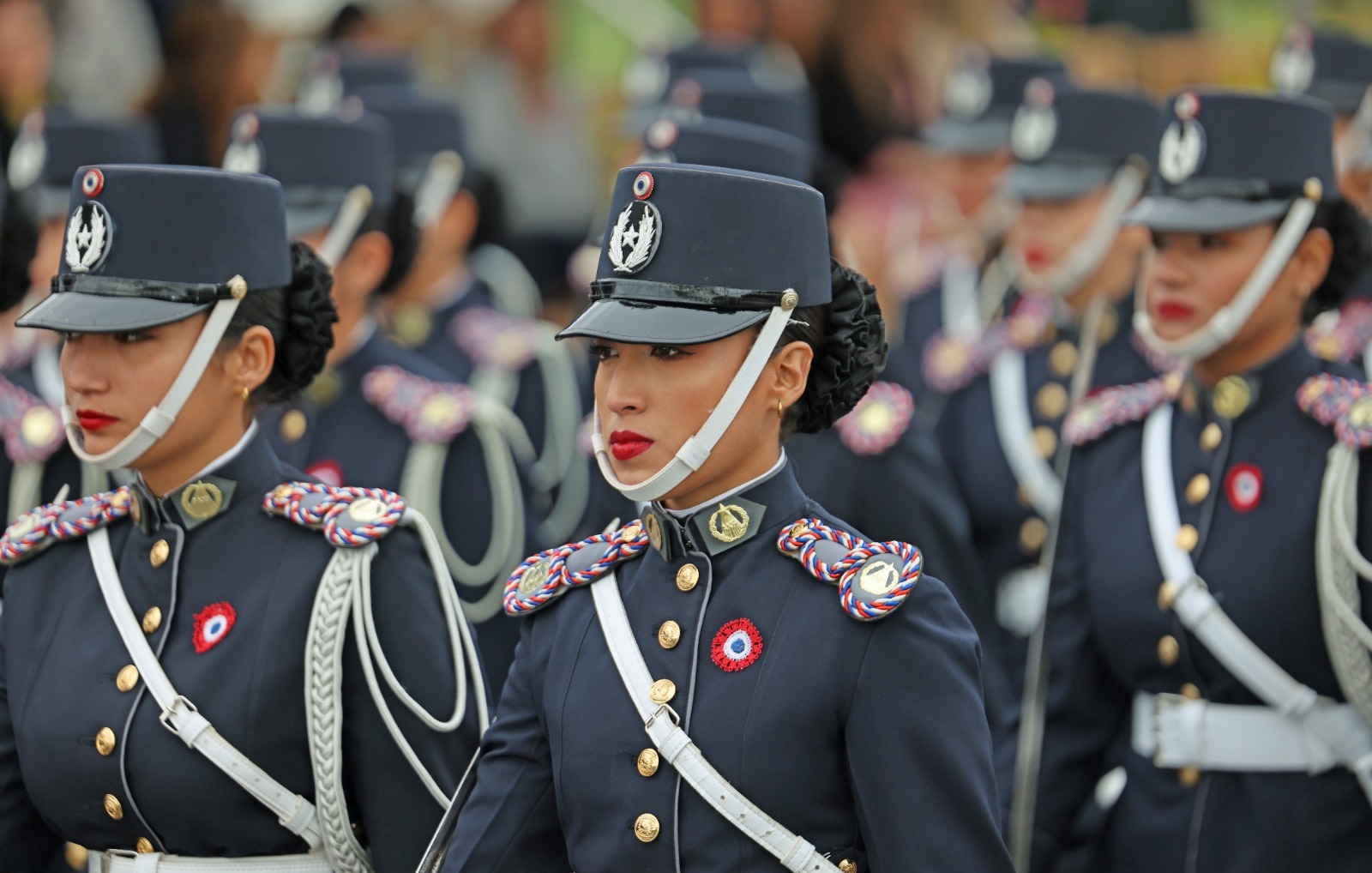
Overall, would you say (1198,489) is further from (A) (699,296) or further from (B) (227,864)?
(B) (227,864)

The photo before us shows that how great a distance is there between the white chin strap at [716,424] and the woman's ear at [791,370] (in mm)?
42

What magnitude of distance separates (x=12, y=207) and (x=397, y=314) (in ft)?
7.37

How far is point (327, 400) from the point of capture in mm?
6746

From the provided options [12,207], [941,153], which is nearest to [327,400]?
[12,207]

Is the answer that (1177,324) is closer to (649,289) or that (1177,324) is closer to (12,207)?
(649,289)

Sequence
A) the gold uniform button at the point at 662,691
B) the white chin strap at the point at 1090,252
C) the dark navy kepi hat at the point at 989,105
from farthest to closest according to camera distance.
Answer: the dark navy kepi hat at the point at 989,105, the white chin strap at the point at 1090,252, the gold uniform button at the point at 662,691

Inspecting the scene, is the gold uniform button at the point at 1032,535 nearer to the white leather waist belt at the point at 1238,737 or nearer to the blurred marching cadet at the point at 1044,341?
the blurred marching cadet at the point at 1044,341

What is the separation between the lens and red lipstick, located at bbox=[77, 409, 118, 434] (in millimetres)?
4152

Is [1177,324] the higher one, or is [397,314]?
[1177,324]

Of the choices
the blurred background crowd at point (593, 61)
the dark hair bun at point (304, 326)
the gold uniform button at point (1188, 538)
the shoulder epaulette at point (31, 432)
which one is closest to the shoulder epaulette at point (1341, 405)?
the gold uniform button at point (1188, 538)

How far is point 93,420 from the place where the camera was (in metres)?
4.16

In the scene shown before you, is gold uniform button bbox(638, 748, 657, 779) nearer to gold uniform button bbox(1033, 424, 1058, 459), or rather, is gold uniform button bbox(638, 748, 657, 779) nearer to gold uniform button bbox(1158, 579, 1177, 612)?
gold uniform button bbox(1158, 579, 1177, 612)

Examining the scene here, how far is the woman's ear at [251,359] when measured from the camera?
4328mm

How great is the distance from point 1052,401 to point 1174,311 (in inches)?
108
